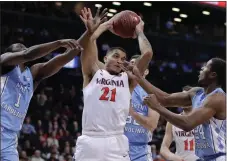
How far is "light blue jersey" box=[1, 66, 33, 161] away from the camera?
488 cm

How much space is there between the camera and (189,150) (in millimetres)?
7617

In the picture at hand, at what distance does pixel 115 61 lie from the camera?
5.33 meters

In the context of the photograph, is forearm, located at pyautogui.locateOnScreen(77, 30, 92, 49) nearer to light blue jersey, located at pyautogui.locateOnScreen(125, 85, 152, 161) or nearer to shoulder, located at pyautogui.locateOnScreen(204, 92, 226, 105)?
shoulder, located at pyautogui.locateOnScreen(204, 92, 226, 105)

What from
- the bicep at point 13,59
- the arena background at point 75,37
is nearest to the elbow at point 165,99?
the bicep at point 13,59

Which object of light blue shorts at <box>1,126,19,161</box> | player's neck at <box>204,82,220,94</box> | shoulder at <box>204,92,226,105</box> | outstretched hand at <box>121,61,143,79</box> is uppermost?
outstretched hand at <box>121,61,143,79</box>

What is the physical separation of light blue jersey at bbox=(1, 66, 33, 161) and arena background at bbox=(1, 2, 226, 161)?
757 cm

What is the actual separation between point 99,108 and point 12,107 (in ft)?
2.81

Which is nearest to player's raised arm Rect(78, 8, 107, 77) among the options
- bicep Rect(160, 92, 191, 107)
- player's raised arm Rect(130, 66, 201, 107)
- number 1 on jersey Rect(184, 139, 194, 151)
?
player's raised arm Rect(130, 66, 201, 107)

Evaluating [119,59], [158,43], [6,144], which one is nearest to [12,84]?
[6,144]

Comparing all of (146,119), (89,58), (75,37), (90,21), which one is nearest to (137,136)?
(146,119)

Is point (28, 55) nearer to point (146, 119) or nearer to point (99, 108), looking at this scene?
point (99, 108)

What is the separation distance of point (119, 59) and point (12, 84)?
116 centimetres

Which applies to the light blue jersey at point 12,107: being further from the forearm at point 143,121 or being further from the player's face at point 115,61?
the forearm at point 143,121

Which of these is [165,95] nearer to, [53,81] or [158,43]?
[53,81]
